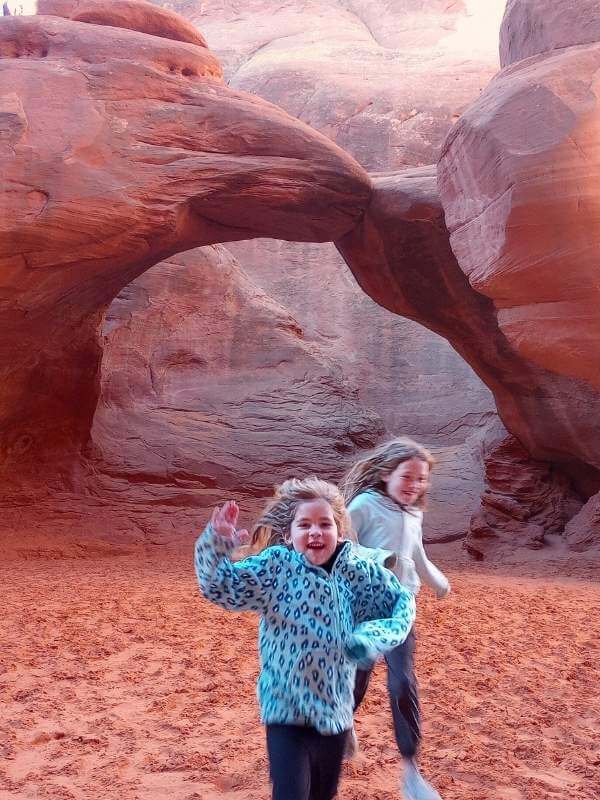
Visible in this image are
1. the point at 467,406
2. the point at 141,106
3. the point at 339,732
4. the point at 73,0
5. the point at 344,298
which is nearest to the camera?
the point at 339,732

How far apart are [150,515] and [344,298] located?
9.91m

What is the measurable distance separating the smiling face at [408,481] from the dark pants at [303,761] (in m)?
1.06

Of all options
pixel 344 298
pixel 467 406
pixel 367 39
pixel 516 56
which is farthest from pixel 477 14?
pixel 516 56

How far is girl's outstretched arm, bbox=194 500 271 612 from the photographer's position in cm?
208

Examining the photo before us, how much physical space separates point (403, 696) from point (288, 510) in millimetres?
949

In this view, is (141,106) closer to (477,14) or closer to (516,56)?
(516,56)

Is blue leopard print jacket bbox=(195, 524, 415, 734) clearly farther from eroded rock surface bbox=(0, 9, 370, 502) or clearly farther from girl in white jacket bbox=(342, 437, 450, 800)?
eroded rock surface bbox=(0, 9, 370, 502)

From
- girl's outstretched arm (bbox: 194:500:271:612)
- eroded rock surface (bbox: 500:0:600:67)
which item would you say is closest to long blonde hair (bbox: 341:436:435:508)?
girl's outstretched arm (bbox: 194:500:271:612)

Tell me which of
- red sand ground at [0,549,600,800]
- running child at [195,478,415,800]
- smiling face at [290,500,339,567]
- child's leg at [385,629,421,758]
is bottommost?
red sand ground at [0,549,600,800]

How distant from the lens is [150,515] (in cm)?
1086

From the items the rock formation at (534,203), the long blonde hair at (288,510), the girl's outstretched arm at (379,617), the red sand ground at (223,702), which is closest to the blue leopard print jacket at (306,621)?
the girl's outstretched arm at (379,617)

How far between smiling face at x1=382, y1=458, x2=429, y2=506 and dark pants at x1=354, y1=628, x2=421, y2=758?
522 mm

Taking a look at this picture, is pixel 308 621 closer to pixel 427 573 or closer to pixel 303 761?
pixel 303 761

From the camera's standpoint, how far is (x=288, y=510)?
90.0 inches
